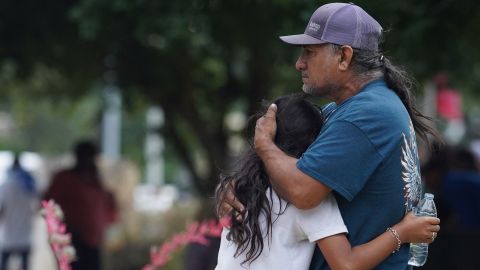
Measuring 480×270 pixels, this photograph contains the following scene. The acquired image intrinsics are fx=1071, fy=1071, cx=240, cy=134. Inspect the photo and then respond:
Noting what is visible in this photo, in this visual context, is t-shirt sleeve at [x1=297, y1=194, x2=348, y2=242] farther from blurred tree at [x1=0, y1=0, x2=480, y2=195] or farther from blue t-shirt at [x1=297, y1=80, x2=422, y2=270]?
blurred tree at [x1=0, y1=0, x2=480, y2=195]

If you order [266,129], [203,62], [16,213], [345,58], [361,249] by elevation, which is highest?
[345,58]

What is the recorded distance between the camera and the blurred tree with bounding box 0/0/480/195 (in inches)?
268

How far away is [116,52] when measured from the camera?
9.20 m

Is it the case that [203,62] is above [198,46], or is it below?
below

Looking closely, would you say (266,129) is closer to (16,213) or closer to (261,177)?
(261,177)

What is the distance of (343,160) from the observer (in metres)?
3.08

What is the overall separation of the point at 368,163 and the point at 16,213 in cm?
919

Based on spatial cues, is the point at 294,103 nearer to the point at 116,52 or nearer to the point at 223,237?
the point at 223,237

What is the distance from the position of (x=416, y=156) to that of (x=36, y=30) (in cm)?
604

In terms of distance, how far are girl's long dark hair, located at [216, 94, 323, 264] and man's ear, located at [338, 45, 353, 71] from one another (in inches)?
6.3

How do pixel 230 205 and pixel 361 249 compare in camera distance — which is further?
pixel 230 205

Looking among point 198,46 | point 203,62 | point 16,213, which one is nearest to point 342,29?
Answer: point 198,46

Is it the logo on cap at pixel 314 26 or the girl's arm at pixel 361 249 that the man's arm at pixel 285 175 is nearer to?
the girl's arm at pixel 361 249

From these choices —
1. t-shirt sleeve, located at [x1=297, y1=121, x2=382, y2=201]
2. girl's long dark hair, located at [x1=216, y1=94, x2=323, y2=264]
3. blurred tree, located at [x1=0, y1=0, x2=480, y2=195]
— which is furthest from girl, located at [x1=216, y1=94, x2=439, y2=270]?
blurred tree, located at [x1=0, y1=0, x2=480, y2=195]
